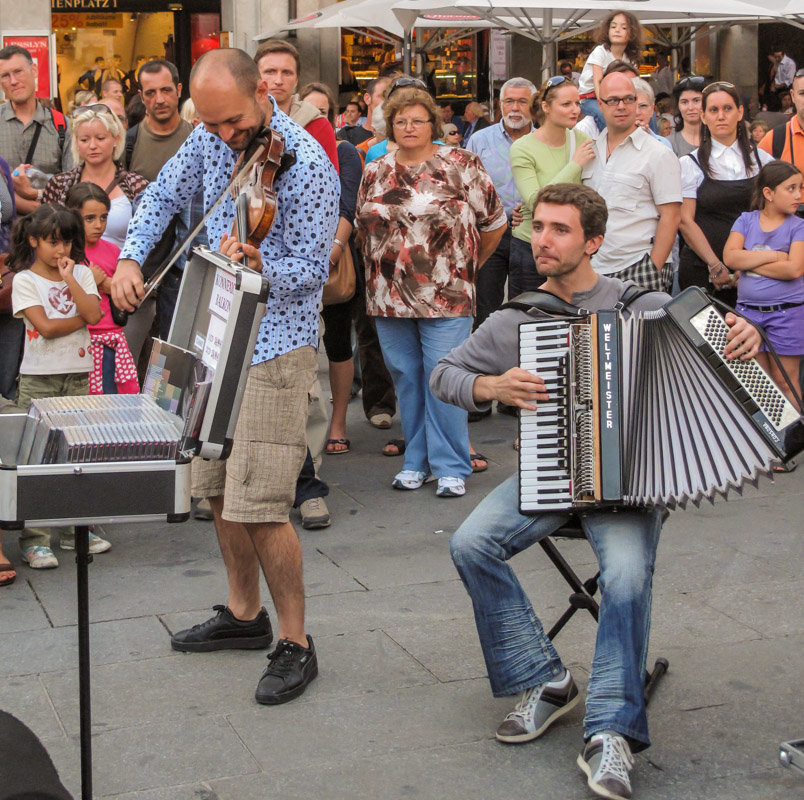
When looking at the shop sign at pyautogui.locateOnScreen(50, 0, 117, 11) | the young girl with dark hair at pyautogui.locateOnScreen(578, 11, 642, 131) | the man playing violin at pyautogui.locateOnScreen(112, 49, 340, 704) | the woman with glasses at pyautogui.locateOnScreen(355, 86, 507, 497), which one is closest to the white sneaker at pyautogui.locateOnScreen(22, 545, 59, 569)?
the man playing violin at pyautogui.locateOnScreen(112, 49, 340, 704)

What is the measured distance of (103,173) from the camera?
6.25 m

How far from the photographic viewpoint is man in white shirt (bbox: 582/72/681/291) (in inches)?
245

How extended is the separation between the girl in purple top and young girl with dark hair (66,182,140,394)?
3173 mm

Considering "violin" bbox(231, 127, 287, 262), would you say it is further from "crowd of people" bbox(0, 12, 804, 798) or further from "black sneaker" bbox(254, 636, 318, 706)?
"black sneaker" bbox(254, 636, 318, 706)

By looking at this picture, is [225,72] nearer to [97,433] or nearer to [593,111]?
[97,433]

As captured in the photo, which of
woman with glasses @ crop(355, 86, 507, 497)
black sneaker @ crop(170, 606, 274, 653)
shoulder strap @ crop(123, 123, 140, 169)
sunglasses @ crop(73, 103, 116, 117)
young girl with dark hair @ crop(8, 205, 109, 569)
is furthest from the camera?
shoulder strap @ crop(123, 123, 140, 169)

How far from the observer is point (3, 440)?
121 inches

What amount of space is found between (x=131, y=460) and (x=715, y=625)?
243cm

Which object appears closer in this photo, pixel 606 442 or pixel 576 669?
pixel 606 442

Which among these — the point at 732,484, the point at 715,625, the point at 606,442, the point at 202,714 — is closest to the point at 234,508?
the point at 202,714

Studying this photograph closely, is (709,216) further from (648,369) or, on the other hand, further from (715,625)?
(648,369)

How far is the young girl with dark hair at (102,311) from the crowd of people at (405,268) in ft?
0.04

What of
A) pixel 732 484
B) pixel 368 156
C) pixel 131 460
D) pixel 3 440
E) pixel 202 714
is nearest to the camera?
pixel 131 460

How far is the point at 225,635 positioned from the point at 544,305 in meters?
1.56
